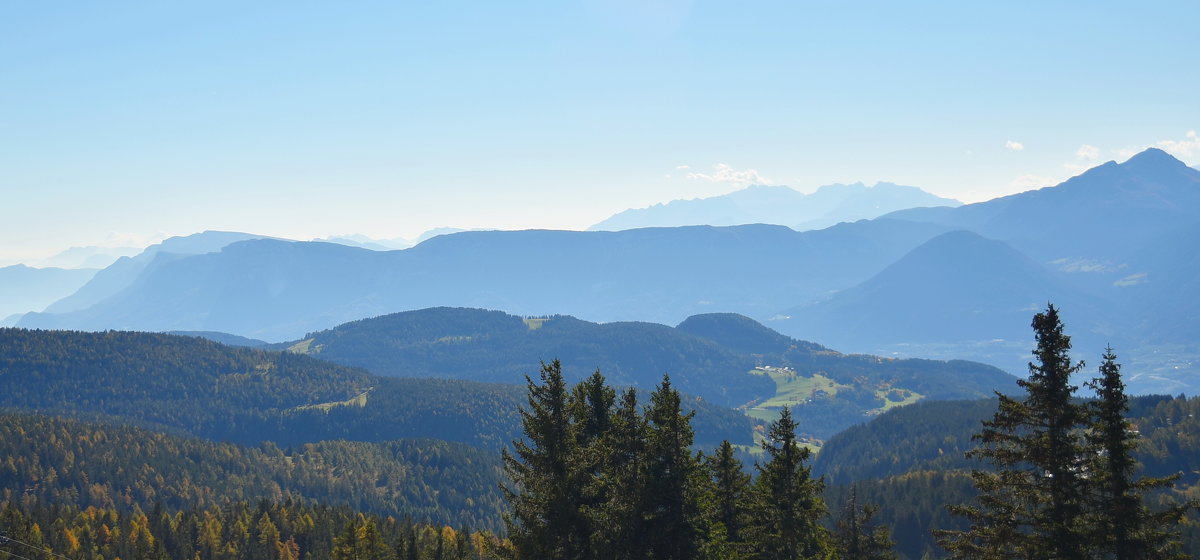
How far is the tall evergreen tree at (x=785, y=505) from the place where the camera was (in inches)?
1465

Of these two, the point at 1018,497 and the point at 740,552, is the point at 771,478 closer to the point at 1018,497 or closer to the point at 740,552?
the point at 740,552

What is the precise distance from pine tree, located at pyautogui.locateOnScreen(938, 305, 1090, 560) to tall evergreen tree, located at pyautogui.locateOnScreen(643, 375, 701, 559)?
10268 millimetres

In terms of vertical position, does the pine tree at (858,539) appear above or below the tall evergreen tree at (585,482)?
below

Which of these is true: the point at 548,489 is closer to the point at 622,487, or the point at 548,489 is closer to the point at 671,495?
the point at 622,487

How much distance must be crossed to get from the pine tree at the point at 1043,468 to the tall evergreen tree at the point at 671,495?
10268mm

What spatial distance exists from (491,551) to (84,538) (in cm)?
10306

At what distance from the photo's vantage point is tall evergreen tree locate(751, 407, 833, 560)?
37219 mm

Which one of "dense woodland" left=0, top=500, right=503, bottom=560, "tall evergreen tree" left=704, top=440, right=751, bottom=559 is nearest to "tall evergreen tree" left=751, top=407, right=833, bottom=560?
"tall evergreen tree" left=704, top=440, right=751, bottom=559

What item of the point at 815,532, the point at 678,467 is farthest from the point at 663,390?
the point at 815,532

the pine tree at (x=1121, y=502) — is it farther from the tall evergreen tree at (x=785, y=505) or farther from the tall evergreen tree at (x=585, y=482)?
the tall evergreen tree at (x=585, y=482)

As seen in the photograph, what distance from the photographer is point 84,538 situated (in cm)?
11144

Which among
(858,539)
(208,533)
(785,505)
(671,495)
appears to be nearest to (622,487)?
(671,495)

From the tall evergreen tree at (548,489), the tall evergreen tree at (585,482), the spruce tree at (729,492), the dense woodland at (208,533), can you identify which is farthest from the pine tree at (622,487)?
the dense woodland at (208,533)

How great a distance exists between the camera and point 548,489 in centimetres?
3055
